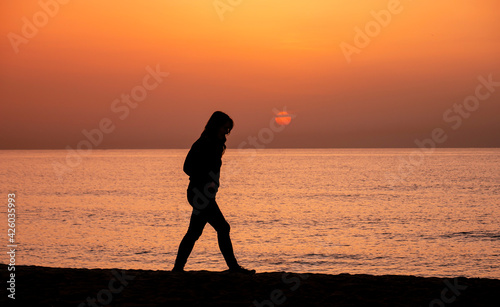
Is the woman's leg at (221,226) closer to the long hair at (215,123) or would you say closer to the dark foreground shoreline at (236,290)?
the dark foreground shoreline at (236,290)

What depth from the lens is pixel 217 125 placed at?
7309 millimetres

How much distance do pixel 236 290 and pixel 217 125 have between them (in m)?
2.13

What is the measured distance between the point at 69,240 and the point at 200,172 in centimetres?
2364

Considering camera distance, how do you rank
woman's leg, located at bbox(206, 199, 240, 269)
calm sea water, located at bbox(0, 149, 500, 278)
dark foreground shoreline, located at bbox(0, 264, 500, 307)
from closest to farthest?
1. dark foreground shoreline, located at bbox(0, 264, 500, 307)
2. woman's leg, located at bbox(206, 199, 240, 269)
3. calm sea water, located at bbox(0, 149, 500, 278)

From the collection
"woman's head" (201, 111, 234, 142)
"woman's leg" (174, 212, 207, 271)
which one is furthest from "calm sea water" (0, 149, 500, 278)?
"woman's head" (201, 111, 234, 142)

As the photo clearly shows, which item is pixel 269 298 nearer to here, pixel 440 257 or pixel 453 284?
pixel 453 284

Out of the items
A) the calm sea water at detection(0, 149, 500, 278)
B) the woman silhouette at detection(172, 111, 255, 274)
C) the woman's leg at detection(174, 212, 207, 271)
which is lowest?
the woman's leg at detection(174, 212, 207, 271)

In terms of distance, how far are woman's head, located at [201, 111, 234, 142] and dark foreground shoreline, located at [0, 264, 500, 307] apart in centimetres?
192

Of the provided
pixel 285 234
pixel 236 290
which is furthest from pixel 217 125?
pixel 285 234

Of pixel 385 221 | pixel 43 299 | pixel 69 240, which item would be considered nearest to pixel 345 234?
pixel 385 221

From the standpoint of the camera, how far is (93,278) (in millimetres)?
7555

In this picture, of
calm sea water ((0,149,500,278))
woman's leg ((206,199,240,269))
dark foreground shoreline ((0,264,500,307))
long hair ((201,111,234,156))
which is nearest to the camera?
dark foreground shoreline ((0,264,500,307))

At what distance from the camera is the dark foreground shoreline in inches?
249

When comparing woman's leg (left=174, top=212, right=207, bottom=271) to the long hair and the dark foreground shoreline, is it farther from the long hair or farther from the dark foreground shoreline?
the long hair
